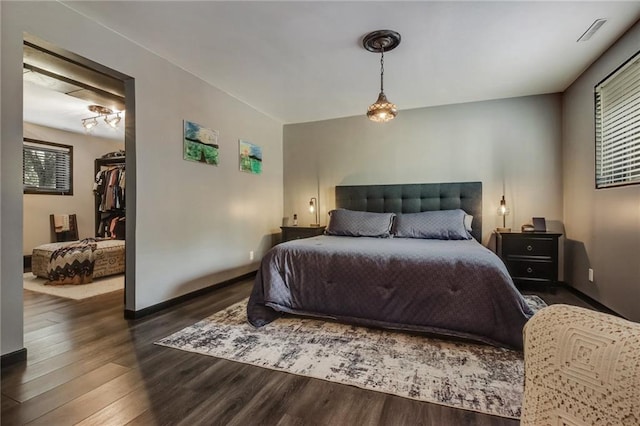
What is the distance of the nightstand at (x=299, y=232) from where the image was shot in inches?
171

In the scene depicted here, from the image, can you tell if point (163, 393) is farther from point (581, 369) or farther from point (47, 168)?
point (47, 168)

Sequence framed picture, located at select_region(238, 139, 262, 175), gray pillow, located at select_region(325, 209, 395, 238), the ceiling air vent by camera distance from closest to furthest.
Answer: the ceiling air vent < gray pillow, located at select_region(325, 209, 395, 238) < framed picture, located at select_region(238, 139, 262, 175)

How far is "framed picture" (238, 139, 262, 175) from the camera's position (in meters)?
4.07

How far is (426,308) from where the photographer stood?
7.42 ft

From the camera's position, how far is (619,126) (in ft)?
8.50

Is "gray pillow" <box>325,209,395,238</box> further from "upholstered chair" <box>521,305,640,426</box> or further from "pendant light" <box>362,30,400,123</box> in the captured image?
Answer: "upholstered chair" <box>521,305,640,426</box>

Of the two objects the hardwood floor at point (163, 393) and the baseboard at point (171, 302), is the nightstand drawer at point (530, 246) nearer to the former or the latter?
the hardwood floor at point (163, 393)

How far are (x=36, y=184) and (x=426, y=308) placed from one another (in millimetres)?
6590

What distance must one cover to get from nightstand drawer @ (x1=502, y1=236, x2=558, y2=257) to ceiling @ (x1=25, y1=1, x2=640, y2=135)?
185cm

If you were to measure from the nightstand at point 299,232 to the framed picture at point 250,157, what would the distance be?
3.26 feet

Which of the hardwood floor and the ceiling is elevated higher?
the ceiling

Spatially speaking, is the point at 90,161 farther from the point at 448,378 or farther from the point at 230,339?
the point at 448,378

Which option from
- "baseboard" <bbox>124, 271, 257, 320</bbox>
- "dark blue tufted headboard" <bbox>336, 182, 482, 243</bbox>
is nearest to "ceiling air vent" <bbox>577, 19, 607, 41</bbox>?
"dark blue tufted headboard" <bbox>336, 182, 482, 243</bbox>

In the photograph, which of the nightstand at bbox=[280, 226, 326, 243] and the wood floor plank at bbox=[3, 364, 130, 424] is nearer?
the wood floor plank at bbox=[3, 364, 130, 424]
